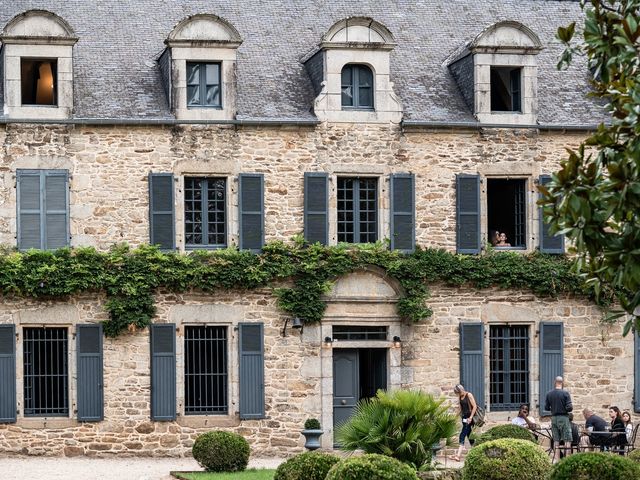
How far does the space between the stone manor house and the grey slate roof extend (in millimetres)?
56

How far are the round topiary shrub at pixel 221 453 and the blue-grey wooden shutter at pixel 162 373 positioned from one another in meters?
3.62

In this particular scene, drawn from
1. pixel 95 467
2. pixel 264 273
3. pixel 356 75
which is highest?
pixel 356 75

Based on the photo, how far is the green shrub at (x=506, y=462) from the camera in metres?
18.2

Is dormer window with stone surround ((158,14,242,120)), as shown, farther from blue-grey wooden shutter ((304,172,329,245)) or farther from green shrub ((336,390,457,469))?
green shrub ((336,390,457,469))

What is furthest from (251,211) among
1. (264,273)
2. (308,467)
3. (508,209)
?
(308,467)

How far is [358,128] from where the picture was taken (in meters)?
27.0

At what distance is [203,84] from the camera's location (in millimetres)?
26609

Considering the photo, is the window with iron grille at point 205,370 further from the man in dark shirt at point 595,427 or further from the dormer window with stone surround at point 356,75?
the man in dark shirt at point 595,427

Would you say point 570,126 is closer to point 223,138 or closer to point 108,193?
point 223,138

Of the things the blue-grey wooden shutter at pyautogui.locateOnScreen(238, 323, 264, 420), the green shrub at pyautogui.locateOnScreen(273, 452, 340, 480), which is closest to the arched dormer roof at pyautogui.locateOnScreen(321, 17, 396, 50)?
the blue-grey wooden shutter at pyautogui.locateOnScreen(238, 323, 264, 420)

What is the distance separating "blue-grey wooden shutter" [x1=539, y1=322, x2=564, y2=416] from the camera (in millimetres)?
27406

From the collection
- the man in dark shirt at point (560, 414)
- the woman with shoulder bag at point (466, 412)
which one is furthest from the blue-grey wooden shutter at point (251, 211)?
the man in dark shirt at point (560, 414)

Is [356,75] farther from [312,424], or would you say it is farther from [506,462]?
[506,462]

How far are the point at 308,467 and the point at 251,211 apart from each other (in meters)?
8.39
